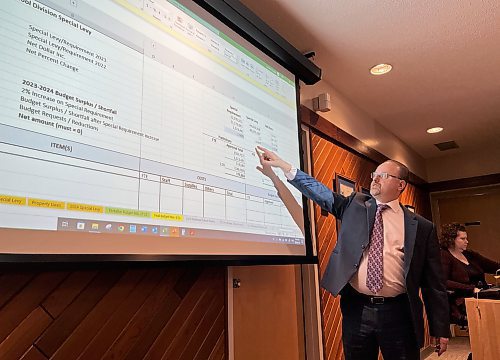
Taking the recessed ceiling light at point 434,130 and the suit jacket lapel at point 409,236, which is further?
the recessed ceiling light at point 434,130

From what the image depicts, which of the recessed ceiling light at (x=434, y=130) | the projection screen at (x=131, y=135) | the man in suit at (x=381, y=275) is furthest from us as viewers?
the recessed ceiling light at (x=434, y=130)

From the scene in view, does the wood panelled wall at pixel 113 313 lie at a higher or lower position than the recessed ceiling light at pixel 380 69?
lower

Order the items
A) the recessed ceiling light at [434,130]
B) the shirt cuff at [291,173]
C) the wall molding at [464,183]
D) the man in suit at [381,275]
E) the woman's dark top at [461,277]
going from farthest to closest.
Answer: the wall molding at [464,183] → the recessed ceiling light at [434,130] → the woman's dark top at [461,277] → the shirt cuff at [291,173] → the man in suit at [381,275]

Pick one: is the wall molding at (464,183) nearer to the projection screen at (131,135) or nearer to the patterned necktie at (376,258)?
the patterned necktie at (376,258)

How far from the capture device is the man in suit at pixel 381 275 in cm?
185

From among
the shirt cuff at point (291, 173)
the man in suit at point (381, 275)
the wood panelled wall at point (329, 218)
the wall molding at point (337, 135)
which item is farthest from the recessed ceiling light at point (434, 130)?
the shirt cuff at point (291, 173)

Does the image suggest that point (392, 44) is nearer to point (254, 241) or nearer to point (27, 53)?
point (254, 241)

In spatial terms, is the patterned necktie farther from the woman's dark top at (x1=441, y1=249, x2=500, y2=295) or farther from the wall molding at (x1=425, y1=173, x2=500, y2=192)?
the wall molding at (x1=425, y1=173, x2=500, y2=192)

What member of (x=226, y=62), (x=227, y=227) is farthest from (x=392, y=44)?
(x=227, y=227)

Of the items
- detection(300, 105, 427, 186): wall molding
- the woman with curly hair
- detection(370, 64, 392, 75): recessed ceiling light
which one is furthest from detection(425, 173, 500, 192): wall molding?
detection(370, 64, 392, 75): recessed ceiling light

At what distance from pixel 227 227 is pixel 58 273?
66cm

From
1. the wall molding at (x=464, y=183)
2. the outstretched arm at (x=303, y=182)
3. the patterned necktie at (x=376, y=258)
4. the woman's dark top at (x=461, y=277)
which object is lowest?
the woman's dark top at (x=461, y=277)

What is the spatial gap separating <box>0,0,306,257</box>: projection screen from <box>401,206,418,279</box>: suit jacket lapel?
55 centimetres

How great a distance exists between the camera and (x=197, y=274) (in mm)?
1776
